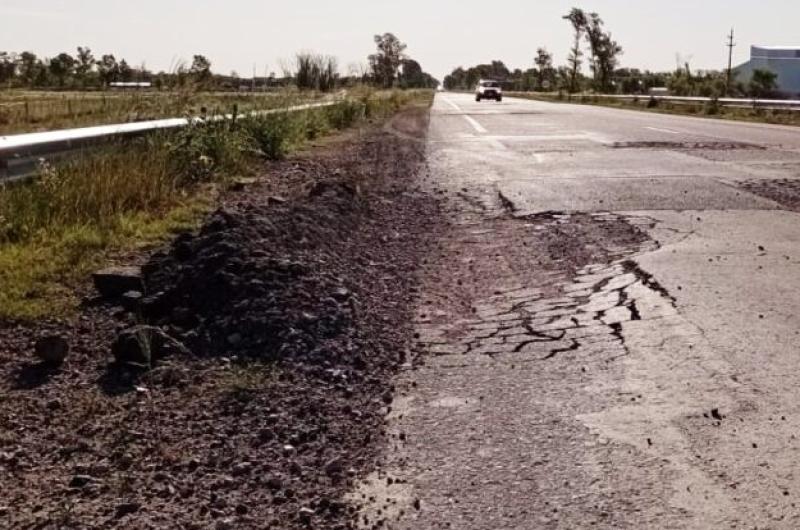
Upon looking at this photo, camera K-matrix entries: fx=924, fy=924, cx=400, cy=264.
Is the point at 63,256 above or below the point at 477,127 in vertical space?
below

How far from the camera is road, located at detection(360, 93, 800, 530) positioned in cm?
321

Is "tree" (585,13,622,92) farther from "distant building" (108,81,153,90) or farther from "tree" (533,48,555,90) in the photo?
"distant building" (108,81,153,90)

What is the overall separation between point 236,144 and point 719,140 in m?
11.8

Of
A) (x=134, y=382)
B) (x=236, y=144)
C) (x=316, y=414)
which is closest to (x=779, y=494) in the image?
(x=316, y=414)

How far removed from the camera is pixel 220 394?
4148 millimetres

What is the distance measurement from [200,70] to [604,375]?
895 centimetres

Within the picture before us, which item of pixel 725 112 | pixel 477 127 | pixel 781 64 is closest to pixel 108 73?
pixel 477 127

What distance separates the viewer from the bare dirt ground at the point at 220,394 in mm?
3223

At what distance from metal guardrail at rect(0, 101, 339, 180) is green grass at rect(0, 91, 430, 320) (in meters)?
0.12

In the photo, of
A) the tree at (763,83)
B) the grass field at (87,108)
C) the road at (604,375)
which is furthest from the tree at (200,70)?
the tree at (763,83)

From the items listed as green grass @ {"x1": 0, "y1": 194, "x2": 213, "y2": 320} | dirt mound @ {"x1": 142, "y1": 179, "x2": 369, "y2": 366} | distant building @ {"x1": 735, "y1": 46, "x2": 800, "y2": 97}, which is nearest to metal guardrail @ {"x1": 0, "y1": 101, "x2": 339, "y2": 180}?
green grass @ {"x1": 0, "y1": 194, "x2": 213, "y2": 320}

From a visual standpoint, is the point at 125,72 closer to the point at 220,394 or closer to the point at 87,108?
the point at 87,108

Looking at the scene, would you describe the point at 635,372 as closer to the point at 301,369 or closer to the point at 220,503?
the point at 301,369

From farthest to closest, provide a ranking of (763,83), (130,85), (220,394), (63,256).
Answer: (763,83), (130,85), (63,256), (220,394)
